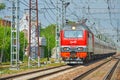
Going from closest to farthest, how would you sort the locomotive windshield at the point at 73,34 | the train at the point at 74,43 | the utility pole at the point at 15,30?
1. the utility pole at the point at 15,30
2. the train at the point at 74,43
3. the locomotive windshield at the point at 73,34

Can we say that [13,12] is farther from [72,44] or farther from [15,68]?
[72,44]

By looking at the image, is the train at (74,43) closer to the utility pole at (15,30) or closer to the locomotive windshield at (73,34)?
the locomotive windshield at (73,34)

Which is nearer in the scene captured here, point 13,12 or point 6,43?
point 13,12

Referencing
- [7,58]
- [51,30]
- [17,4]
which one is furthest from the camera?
[51,30]

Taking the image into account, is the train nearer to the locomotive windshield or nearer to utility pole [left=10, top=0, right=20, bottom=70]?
the locomotive windshield

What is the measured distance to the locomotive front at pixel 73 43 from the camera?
36.4 meters

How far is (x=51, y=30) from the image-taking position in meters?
157

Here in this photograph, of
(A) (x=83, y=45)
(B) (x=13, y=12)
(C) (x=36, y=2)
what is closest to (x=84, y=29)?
(A) (x=83, y=45)

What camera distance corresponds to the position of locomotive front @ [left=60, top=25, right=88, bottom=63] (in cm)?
3638

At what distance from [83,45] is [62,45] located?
200 centimetres

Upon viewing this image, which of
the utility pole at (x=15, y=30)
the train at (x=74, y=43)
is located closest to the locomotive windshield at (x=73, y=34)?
the train at (x=74, y=43)

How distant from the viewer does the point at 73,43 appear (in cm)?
3669

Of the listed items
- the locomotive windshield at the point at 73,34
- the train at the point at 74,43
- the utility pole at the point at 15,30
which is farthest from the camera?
the locomotive windshield at the point at 73,34

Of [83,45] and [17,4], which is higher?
[17,4]
